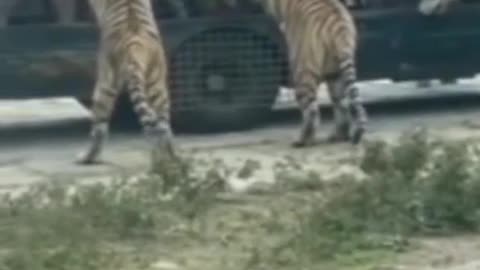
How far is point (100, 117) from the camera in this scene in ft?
41.0

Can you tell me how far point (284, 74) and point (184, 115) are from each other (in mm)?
999

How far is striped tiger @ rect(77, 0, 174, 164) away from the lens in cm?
1218

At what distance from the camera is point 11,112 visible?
16203 mm

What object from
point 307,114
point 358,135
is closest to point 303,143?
point 307,114

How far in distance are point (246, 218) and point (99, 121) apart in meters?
3.37

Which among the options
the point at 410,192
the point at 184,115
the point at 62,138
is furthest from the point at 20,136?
the point at 410,192

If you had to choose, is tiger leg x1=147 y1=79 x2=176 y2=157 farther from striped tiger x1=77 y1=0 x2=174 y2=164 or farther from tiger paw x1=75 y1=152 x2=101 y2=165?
tiger paw x1=75 y1=152 x2=101 y2=165

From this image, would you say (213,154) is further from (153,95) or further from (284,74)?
(284,74)

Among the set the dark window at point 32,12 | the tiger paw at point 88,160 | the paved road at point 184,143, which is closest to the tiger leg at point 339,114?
the paved road at point 184,143

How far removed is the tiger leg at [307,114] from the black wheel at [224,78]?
0.93 meters

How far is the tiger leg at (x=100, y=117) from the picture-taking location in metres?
12.4

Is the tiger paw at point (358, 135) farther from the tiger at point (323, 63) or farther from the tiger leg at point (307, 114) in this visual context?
the tiger leg at point (307, 114)

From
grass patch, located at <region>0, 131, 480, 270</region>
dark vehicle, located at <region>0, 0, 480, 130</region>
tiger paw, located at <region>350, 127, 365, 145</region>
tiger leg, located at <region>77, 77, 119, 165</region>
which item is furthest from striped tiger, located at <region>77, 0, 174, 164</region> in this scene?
grass patch, located at <region>0, 131, 480, 270</region>

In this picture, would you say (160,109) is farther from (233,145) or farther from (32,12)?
(32,12)
